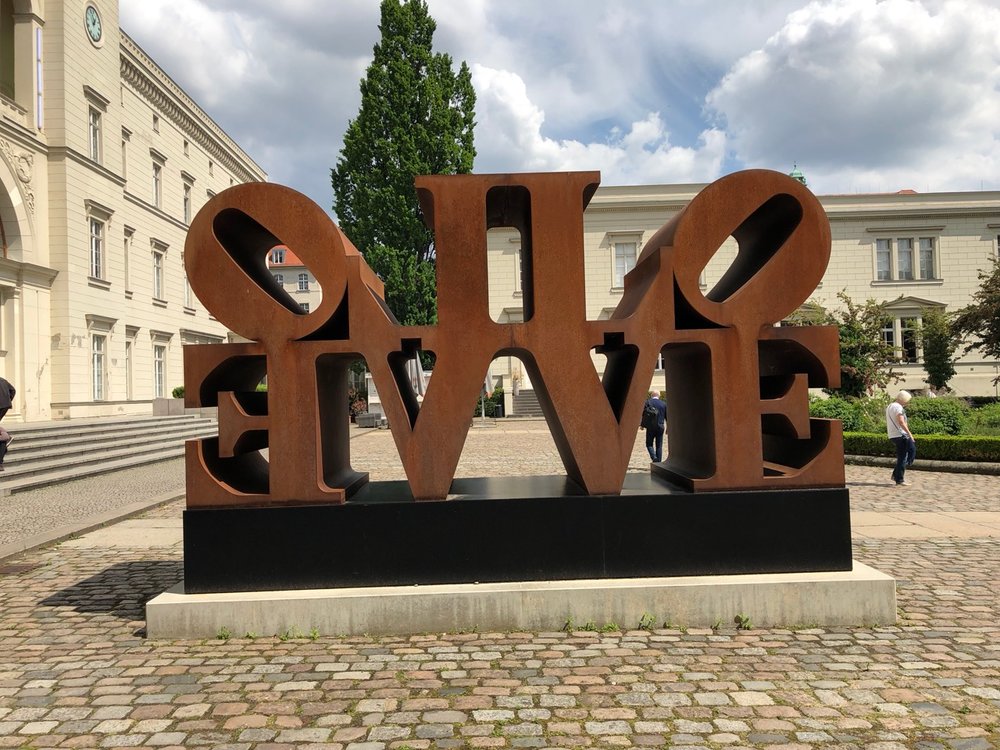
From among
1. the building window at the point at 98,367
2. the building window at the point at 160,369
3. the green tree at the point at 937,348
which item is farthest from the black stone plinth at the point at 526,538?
the green tree at the point at 937,348

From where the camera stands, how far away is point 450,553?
495cm

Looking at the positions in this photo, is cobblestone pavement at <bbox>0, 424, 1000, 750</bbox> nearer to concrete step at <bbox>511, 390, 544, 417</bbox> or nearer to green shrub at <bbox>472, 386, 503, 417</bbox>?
concrete step at <bbox>511, 390, 544, 417</bbox>

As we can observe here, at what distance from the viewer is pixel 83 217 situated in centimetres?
2444

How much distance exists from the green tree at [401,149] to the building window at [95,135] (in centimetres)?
1031

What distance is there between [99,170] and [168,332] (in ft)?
28.5

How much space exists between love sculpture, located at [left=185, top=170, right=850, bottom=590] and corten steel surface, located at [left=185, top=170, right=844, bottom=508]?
0.4 inches

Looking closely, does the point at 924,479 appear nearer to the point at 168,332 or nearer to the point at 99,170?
the point at 99,170

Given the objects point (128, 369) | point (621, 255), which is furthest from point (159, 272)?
point (621, 255)

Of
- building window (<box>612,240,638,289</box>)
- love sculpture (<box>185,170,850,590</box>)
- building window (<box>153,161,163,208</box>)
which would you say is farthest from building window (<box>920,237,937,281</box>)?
love sculpture (<box>185,170,850,590</box>)

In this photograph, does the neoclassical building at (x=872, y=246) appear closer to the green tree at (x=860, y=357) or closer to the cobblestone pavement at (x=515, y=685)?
the green tree at (x=860, y=357)

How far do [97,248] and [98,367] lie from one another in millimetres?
4469

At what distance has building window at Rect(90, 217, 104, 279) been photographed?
25.8 meters

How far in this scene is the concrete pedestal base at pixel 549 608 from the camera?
4.70 metres

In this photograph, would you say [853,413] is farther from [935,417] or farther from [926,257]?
[926,257]
